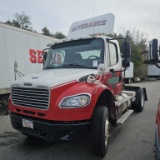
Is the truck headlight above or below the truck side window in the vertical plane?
below

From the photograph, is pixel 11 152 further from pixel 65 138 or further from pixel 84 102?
pixel 84 102

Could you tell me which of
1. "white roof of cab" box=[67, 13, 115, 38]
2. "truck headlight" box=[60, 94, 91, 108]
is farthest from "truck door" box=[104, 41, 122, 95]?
"truck headlight" box=[60, 94, 91, 108]

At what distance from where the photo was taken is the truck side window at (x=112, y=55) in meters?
4.88

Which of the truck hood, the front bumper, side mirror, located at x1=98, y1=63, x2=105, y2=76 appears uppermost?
side mirror, located at x1=98, y1=63, x2=105, y2=76

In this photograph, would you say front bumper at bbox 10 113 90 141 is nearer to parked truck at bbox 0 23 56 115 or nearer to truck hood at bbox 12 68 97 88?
truck hood at bbox 12 68 97 88

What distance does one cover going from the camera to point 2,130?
19.1ft

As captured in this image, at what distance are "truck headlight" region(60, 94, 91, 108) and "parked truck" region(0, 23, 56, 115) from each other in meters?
4.68

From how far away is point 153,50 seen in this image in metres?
3.34

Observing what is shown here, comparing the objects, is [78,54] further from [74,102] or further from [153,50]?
[153,50]

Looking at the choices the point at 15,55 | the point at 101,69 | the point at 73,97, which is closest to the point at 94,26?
the point at 101,69

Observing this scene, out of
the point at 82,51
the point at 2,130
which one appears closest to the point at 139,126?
the point at 82,51

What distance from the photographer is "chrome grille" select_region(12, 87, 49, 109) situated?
3561 mm

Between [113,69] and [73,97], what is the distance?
1.81 meters

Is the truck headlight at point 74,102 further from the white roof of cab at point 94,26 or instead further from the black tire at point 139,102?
the black tire at point 139,102
